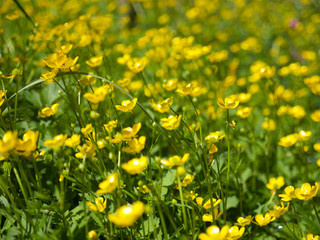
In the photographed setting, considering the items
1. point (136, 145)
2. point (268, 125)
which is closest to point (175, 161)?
point (136, 145)

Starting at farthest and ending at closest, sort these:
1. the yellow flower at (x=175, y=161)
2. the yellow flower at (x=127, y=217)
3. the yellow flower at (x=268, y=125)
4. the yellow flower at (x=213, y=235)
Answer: the yellow flower at (x=268, y=125) < the yellow flower at (x=175, y=161) < the yellow flower at (x=213, y=235) < the yellow flower at (x=127, y=217)

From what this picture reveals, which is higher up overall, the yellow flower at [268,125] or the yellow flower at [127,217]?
the yellow flower at [127,217]

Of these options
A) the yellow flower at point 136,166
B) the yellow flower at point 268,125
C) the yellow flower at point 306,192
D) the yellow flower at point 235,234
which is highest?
the yellow flower at point 136,166

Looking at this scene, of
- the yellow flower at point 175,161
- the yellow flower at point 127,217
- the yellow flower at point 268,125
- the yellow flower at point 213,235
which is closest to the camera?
the yellow flower at point 127,217

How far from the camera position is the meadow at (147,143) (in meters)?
1.01

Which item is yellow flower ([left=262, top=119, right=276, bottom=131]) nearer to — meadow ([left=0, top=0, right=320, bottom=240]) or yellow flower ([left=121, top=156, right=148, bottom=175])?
meadow ([left=0, top=0, right=320, bottom=240])

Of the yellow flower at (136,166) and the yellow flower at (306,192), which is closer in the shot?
the yellow flower at (136,166)

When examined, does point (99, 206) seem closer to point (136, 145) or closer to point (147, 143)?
point (136, 145)

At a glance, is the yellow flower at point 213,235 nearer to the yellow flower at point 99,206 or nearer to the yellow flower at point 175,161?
the yellow flower at point 175,161

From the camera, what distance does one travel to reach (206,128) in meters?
1.69

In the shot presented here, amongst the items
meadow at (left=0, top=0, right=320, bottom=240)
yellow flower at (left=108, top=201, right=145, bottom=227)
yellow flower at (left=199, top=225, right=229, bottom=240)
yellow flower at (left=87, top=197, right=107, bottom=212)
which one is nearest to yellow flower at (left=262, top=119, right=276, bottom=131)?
meadow at (left=0, top=0, right=320, bottom=240)

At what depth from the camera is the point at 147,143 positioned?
60.1 inches

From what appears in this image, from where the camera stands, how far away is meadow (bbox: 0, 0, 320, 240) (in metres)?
1.01

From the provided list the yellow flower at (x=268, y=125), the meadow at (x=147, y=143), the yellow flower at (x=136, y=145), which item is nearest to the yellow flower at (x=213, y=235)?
the meadow at (x=147, y=143)
